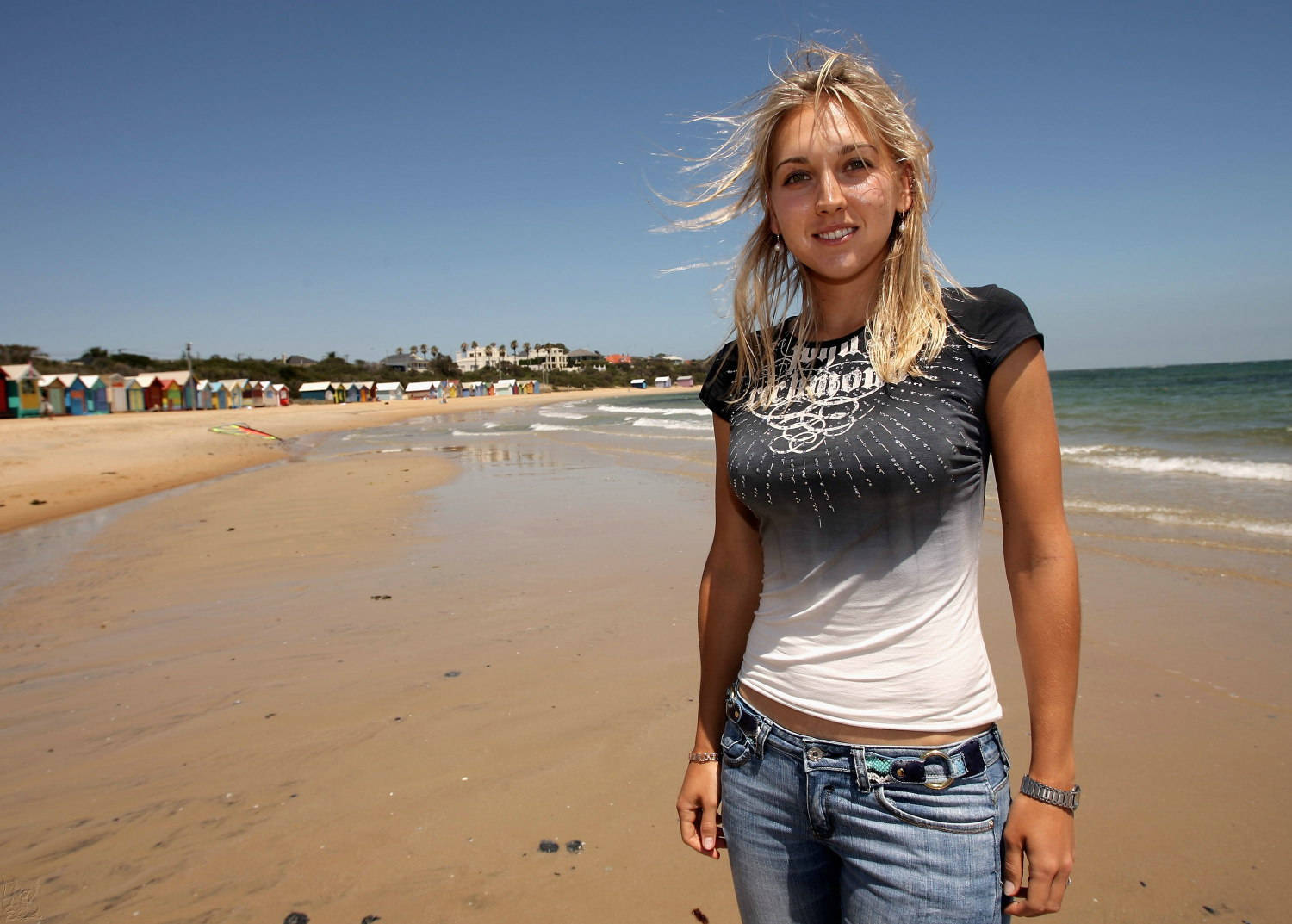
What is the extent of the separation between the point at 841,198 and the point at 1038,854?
3.69ft

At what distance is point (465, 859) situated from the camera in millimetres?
2629

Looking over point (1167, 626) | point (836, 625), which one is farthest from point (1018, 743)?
point (836, 625)

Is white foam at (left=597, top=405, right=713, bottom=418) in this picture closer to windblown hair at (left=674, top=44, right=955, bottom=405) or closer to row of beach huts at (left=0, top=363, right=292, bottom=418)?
row of beach huts at (left=0, top=363, right=292, bottom=418)

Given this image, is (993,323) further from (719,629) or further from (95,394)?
(95,394)

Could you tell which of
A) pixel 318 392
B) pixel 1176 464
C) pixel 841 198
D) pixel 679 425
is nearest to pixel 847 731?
pixel 841 198

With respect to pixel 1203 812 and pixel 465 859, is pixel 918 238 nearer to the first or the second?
pixel 465 859

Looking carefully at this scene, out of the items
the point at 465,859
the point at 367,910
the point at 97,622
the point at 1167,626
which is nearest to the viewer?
the point at 367,910

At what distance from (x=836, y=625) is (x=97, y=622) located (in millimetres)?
5987

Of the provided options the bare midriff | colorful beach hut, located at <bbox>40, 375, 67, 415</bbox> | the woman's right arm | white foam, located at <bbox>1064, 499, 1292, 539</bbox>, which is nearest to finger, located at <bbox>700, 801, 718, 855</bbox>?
the woman's right arm

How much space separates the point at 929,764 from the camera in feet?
3.82

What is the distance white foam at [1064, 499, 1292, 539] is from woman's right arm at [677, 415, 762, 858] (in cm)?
761

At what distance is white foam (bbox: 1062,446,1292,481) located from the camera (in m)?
10.4

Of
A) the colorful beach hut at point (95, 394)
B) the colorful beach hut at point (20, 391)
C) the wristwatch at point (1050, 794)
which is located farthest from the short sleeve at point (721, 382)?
the colorful beach hut at point (95, 394)

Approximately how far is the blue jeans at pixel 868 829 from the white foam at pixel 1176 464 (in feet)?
38.5
